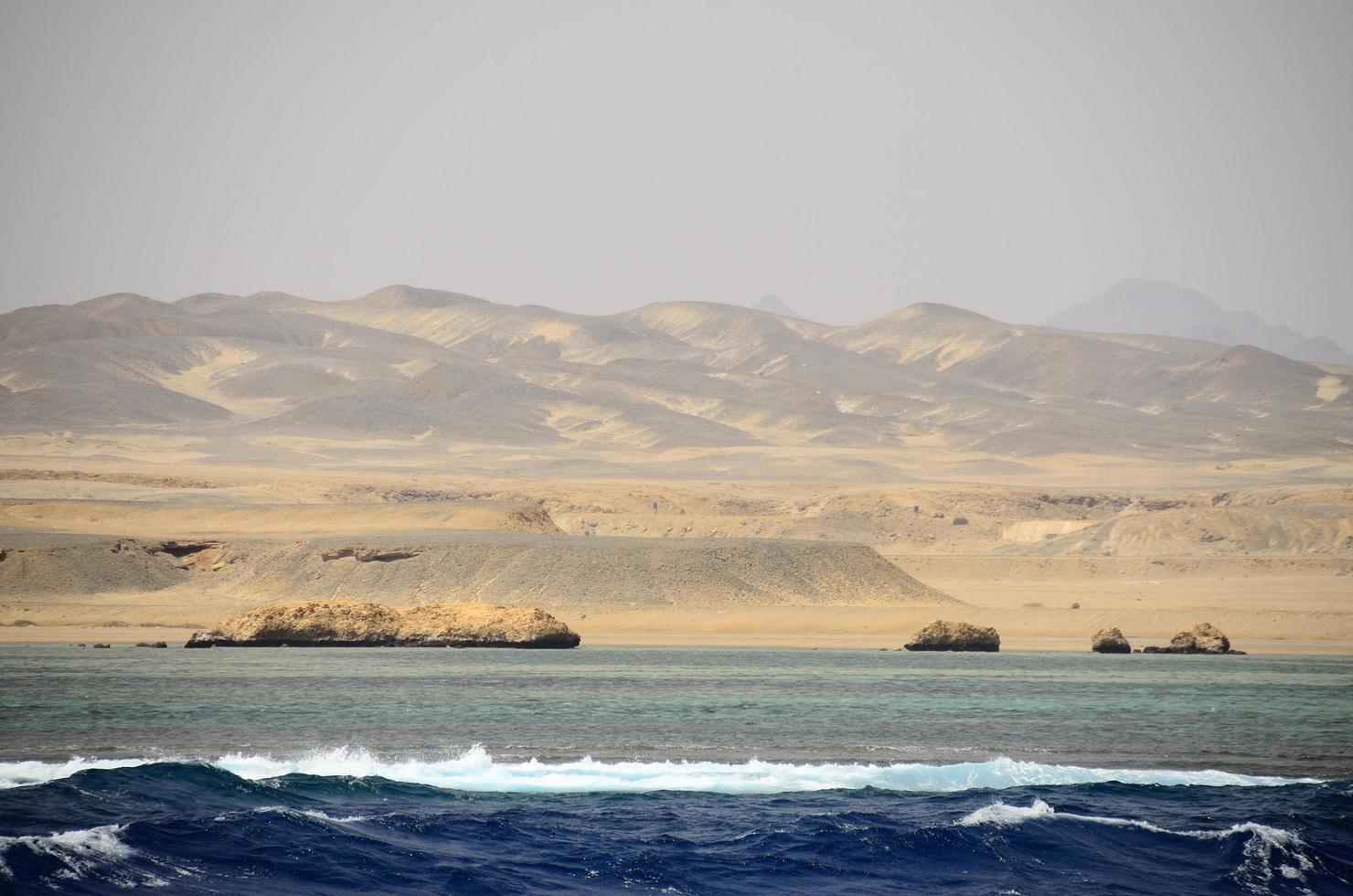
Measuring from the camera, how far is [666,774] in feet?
74.1

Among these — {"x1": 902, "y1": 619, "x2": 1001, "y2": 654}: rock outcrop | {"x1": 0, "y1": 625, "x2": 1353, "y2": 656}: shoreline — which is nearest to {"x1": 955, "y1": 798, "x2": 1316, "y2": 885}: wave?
{"x1": 902, "y1": 619, "x2": 1001, "y2": 654}: rock outcrop

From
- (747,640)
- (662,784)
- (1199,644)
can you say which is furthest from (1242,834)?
(747,640)

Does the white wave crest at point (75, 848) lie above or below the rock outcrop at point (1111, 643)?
above

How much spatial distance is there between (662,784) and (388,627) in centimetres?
2871

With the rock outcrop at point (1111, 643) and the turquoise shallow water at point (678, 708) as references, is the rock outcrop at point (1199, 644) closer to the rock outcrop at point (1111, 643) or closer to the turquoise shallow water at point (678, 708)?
the rock outcrop at point (1111, 643)

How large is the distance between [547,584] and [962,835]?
41879mm

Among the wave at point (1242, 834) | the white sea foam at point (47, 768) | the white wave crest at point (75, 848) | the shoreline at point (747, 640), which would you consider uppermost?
the white wave crest at point (75, 848)

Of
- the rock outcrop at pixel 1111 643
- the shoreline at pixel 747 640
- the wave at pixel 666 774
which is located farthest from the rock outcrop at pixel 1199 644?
the wave at pixel 666 774

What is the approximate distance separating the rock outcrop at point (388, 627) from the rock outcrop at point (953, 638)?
1140cm

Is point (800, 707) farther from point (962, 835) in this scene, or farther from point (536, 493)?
point (536, 493)

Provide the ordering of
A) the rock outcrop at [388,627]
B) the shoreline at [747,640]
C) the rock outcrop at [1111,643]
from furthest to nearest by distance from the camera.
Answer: the rock outcrop at [1111,643] → the shoreline at [747,640] → the rock outcrop at [388,627]

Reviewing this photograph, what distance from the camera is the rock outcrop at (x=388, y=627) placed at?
157 feet

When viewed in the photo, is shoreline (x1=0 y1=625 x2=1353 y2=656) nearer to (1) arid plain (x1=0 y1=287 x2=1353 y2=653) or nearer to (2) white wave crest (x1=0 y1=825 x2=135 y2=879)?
(1) arid plain (x1=0 y1=287 x2=1353 y2=653)

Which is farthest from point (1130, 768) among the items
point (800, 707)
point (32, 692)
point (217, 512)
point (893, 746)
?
point (217, 512)
